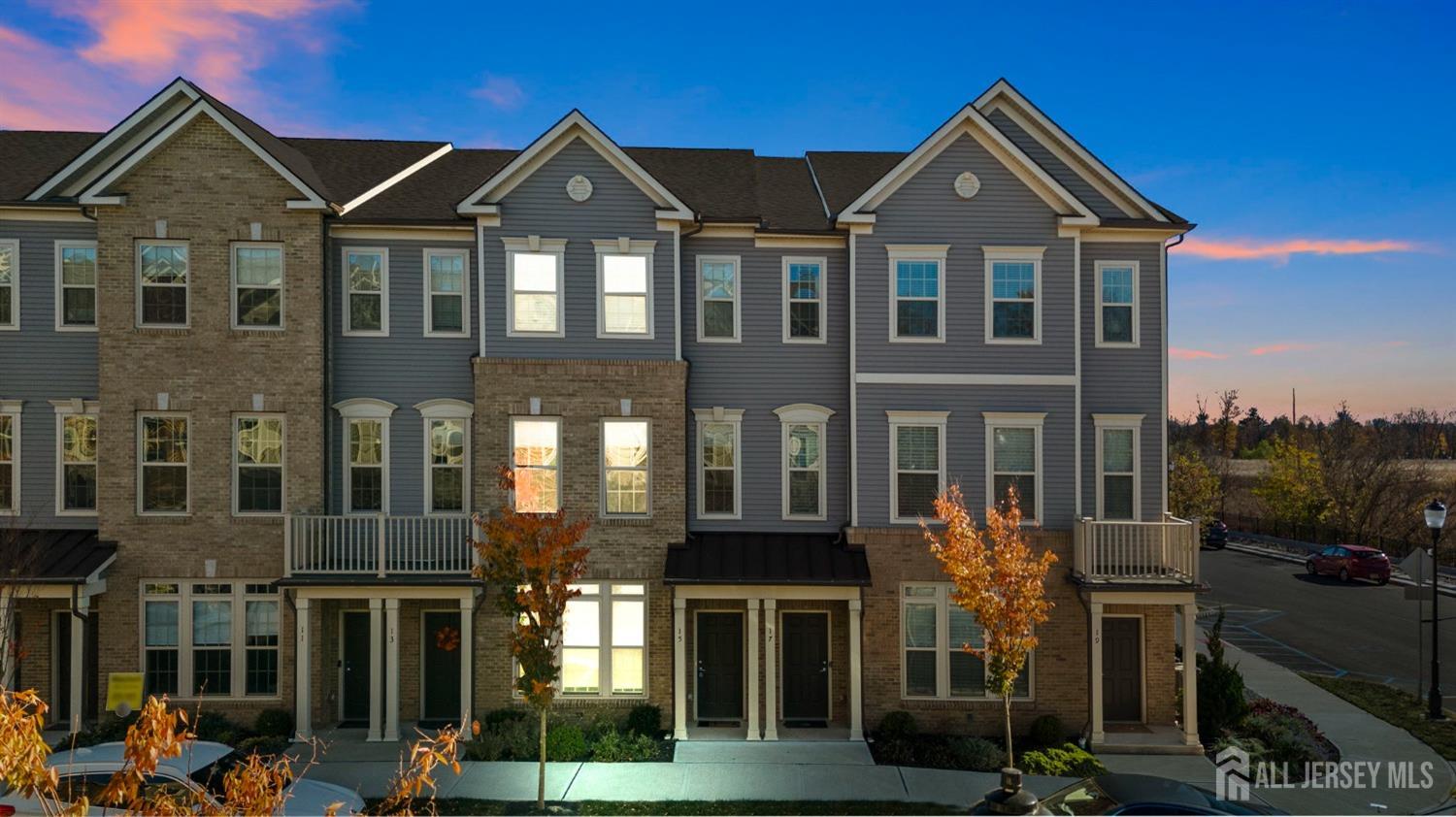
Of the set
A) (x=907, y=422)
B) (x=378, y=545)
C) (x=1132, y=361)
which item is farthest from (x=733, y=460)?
(x=1132, y=361)

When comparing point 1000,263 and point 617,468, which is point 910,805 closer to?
point 617,468

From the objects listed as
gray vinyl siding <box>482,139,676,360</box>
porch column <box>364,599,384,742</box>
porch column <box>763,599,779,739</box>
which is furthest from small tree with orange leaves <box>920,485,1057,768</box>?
porch column <box>364,599,384,742</box>

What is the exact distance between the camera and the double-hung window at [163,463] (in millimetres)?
17047

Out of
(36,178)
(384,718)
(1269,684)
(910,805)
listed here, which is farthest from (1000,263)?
(36,178)

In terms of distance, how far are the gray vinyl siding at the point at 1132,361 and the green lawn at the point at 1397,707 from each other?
6804mm

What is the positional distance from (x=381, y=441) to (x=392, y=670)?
15.1 feet

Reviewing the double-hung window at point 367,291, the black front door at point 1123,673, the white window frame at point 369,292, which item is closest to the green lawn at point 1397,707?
the black front door at point 1123,673

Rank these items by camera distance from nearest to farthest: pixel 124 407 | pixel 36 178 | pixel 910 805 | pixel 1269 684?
pixel 910 805 → pixel 124 407 → pixel 36 178 → pixel 1269 684

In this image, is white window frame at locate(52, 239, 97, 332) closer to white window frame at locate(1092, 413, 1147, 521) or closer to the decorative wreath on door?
the decorative wreath on door

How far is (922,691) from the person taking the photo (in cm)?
1722

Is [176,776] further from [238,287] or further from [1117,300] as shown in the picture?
[1117,300]

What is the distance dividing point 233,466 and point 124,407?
7.65ft

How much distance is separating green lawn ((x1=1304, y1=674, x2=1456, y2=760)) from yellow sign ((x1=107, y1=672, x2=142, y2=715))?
2419cm

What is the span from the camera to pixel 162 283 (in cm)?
1702
